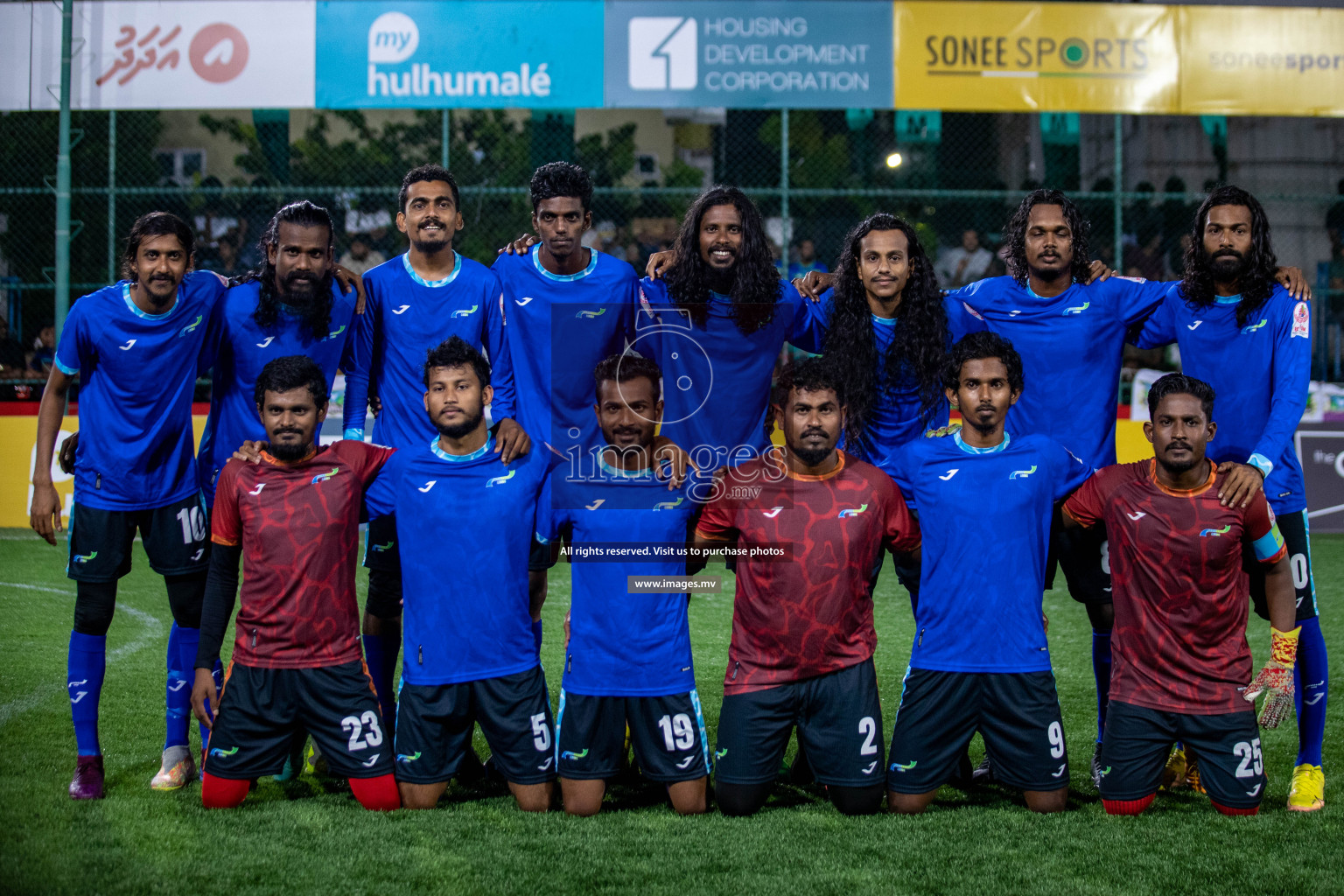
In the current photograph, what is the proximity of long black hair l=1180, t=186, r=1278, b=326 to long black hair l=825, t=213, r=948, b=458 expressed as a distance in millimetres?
873

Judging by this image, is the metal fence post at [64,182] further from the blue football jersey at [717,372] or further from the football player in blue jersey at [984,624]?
the football player in blue jersey at [984,624]

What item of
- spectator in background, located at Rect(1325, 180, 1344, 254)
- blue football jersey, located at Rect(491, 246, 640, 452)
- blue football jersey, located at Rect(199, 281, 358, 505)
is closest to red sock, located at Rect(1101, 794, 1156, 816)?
blue football jersey, located at Rect(491, 246, 640, 452)

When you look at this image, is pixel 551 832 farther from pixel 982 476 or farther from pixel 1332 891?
pixel 1332 891

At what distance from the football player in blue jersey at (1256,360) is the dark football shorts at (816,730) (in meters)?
1.28

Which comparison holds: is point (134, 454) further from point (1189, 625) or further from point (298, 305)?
point (1189, 625)

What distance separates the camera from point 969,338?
12.9 feet

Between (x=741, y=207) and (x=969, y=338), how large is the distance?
97 cm

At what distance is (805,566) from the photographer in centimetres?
377

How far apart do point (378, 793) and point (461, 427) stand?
3.82 feet

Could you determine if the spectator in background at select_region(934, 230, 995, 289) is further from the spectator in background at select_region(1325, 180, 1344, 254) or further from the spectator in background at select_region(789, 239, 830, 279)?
the spectator in background at select_region(1325, 180, 1344, 254)

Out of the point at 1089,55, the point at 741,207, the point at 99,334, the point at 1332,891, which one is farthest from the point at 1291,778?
the point at 1089,55

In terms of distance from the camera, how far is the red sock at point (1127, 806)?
376 cm

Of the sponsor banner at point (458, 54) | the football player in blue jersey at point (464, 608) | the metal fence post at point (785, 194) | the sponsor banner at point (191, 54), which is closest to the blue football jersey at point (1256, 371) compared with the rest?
the football player in blue jersey at point (464, 608)

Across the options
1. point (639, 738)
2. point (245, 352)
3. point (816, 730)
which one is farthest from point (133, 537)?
point (816, 730)
